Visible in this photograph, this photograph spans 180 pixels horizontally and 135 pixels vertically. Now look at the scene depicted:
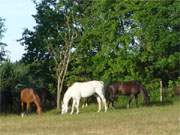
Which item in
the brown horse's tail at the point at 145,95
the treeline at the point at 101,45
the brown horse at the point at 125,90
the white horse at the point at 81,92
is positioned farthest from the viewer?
the treeline at the point at 101,45

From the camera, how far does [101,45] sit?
52062 millimetres

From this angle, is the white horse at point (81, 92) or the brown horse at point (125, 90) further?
the brown horse at point (125, 90)

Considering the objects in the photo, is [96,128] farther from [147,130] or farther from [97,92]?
[97,92]

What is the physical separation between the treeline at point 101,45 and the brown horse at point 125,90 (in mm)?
11038

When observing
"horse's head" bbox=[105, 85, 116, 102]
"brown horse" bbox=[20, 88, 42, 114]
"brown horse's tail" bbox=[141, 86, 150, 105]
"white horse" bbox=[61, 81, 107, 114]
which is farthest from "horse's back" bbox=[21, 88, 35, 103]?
"brown horse's tail" bbox=[141, 86, 150, 105]

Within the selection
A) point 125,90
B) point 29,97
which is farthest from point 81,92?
point 125,90

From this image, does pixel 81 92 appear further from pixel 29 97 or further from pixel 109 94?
pixel 109 94

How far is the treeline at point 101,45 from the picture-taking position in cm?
4903

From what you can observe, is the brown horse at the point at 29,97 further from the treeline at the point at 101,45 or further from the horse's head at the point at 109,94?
the treeline at the point at 101,45

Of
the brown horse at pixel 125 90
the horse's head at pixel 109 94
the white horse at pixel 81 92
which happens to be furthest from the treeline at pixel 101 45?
the white horse at pixel 81 92

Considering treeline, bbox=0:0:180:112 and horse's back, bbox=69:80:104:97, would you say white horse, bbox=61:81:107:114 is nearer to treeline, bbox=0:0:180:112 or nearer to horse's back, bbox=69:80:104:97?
horse's back, bbox=69:80:104:97

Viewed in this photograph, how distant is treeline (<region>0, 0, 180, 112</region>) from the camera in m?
49.0

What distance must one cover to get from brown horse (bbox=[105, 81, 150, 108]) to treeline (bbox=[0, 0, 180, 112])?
36.2ft

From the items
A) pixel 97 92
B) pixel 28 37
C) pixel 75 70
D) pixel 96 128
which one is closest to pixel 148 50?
pixel 75 70
